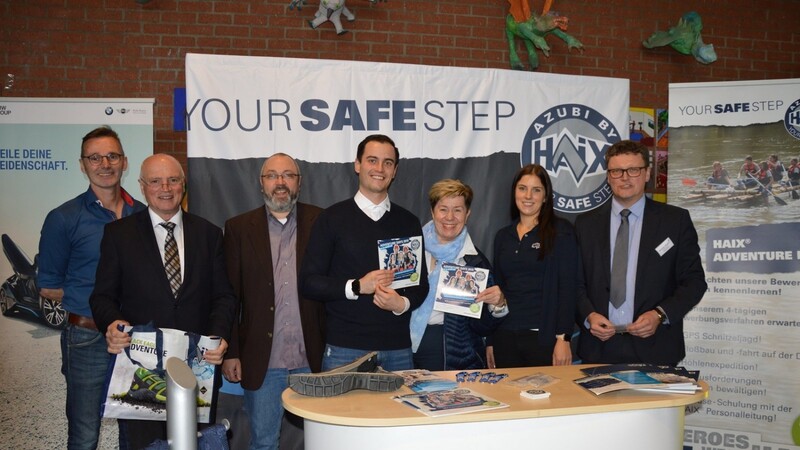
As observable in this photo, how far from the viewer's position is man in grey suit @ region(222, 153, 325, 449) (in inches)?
136

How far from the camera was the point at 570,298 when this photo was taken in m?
3.56

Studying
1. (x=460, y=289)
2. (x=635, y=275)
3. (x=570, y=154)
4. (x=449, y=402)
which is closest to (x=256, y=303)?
(x=460, y=289)

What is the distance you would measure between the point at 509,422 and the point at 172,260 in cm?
175

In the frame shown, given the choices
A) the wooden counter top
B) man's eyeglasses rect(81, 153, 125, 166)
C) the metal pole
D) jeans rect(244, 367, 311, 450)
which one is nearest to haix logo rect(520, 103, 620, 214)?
the wooden counter top

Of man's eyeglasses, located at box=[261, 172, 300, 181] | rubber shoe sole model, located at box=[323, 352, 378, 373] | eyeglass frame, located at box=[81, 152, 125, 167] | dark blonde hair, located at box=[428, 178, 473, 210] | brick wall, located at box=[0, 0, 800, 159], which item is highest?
brick wall, located at box=[0, 0, 800, 159]

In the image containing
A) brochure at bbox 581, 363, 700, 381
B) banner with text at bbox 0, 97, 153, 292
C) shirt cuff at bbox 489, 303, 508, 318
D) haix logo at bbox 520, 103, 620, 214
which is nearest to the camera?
brochure at bbox 581, 363, 700, 381

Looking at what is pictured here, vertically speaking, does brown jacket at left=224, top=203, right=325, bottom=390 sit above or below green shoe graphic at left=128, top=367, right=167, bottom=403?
above

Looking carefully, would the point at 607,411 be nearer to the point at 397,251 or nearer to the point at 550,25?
the point at 397,251

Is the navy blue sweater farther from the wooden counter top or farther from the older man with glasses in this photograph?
the older man with glasses

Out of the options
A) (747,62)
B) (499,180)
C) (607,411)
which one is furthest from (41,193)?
(747,62)

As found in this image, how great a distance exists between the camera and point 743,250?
4543mm

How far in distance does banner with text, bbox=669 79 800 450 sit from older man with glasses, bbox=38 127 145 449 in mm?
3624

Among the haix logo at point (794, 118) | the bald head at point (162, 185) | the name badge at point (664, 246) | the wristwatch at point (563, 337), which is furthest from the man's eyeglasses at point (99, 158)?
the haix logo at point (794, 118)

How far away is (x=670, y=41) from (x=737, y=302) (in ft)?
7.98
